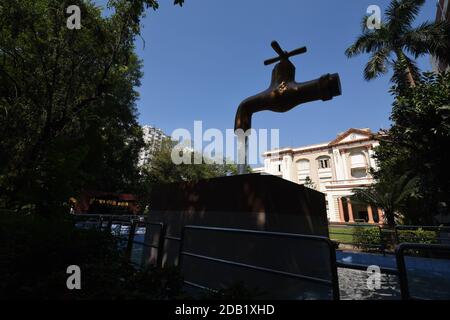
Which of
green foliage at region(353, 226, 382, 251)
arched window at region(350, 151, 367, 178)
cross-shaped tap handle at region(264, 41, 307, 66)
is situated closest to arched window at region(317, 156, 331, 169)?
arched window at region(350, 151, 367, 178)

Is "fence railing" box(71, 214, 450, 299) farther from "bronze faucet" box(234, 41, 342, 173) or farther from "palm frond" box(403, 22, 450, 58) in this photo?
"palm frond" box(403, 22, 450, 58)

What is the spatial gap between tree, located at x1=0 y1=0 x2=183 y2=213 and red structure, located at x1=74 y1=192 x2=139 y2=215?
1587 centimetres

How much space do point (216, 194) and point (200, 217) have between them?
1.81 ft

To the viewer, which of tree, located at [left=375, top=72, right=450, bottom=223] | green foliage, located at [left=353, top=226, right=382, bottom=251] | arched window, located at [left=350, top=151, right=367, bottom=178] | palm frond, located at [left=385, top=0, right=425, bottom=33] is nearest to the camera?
tree, located at [left=375, top=72, right=450, bottom=223]

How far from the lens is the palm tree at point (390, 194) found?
13.5 m

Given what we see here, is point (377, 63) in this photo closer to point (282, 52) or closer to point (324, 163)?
point (282, 52)

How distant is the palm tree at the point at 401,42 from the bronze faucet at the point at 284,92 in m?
11.8

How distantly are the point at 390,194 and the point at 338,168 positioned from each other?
25.7 meters

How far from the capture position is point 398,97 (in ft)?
37.2

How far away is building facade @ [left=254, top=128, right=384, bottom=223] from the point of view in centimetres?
3541

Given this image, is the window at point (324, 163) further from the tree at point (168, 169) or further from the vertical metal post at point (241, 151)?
the vertical metal post at point (241, 151)

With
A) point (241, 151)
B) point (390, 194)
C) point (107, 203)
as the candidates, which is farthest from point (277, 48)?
point (107, 203)
